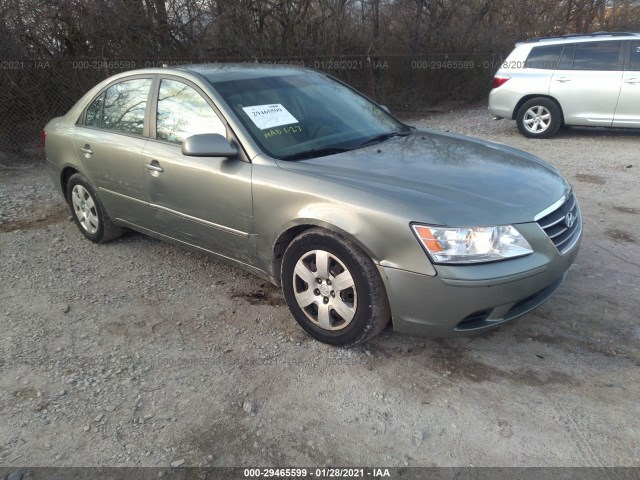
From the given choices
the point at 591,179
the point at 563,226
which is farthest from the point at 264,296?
the point at 591,179

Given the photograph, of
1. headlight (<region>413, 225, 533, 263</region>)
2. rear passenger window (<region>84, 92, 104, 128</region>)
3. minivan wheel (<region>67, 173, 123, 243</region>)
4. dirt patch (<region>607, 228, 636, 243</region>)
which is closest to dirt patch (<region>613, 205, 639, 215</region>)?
dirt patch (<region>607, 228, 636, 243</region>)

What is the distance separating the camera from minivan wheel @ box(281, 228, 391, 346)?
2.83 meters

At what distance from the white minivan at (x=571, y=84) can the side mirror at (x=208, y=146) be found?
751cm

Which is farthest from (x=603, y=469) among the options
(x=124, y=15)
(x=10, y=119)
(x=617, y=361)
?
(x=124, y=15)

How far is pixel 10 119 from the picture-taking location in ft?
27.8

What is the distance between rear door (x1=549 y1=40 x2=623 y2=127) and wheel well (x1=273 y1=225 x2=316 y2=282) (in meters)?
7.48

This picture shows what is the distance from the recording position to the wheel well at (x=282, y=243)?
313cm

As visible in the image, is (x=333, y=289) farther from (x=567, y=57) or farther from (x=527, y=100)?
(x=567, y=57)

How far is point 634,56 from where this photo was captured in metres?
8.32

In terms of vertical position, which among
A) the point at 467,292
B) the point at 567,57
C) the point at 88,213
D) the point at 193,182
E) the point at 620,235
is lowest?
the point at 620,235

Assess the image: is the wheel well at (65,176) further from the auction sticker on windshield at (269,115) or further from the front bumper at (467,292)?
the front bumper at (467,292)

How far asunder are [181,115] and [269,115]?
706 mm

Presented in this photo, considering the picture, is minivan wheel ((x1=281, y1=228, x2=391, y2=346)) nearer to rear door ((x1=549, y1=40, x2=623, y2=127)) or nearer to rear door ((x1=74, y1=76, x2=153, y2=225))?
rear door ((x1=74, y1=76, x2=153, y2=225))

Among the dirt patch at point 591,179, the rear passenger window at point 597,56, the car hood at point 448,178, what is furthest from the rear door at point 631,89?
the car hood at point 448,178
